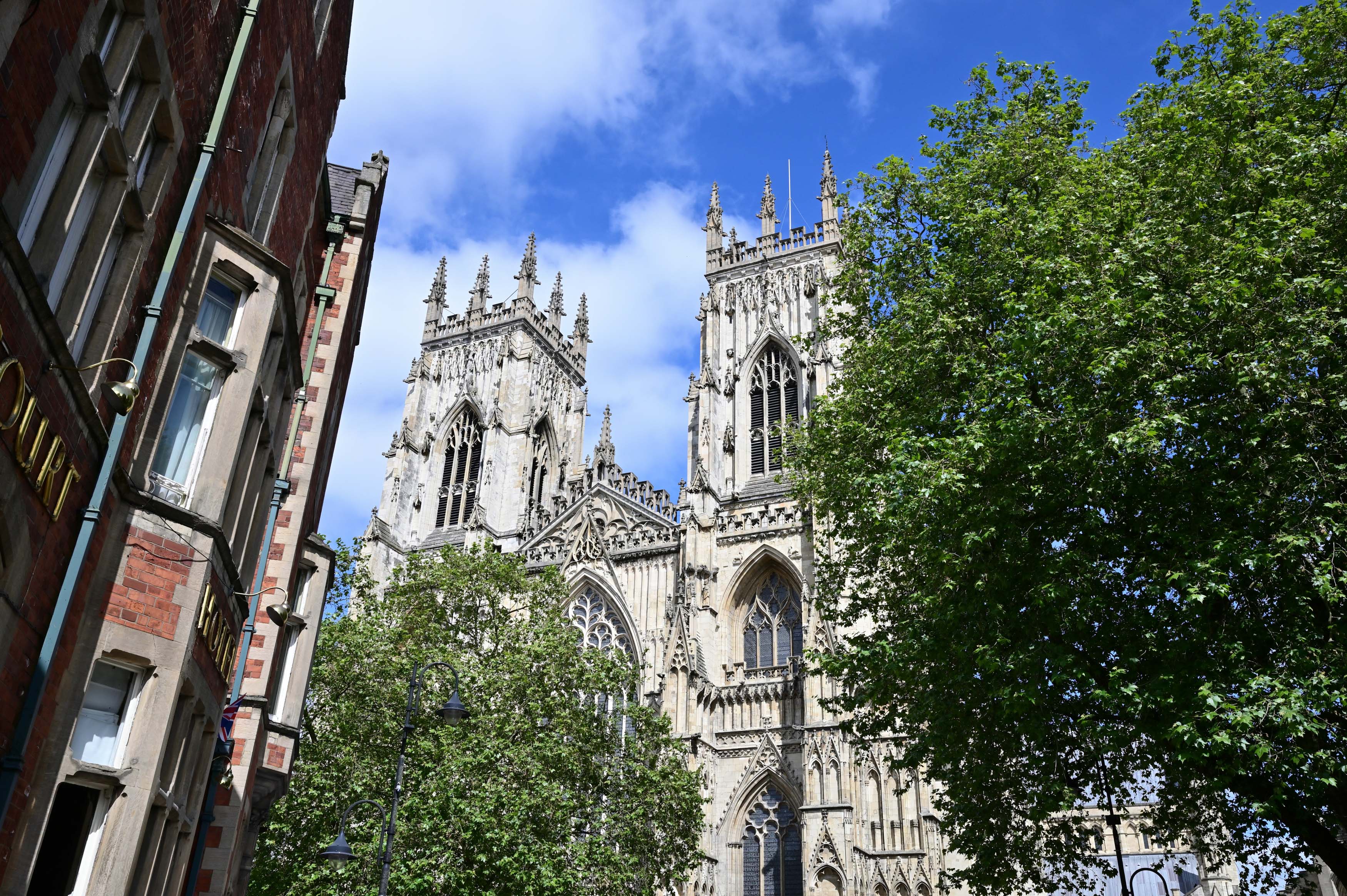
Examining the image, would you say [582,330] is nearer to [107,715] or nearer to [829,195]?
[829,195]

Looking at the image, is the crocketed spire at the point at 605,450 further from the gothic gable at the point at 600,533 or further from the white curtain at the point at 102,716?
the white curtain at the point at 102,716

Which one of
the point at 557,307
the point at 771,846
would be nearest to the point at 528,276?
the point at 557,307

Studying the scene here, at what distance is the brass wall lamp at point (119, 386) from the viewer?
18.3 ft

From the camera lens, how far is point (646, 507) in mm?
39406

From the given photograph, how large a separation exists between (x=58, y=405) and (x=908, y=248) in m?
14.9

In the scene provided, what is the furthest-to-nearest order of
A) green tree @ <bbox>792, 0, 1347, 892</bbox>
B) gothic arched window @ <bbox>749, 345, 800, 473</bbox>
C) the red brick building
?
gothic arched window @ <bbox>749, 345, 800, 473</bbox> → green tree @ <bbox>792, 0, 1347, 892</bbox> → the red brick building

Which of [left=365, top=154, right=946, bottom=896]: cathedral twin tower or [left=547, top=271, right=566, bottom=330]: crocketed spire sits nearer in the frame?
[left=365, top=154, right=946, bottom=896]: cathedral twin tower

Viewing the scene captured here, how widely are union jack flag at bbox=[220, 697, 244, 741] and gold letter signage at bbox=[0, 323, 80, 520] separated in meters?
5.56

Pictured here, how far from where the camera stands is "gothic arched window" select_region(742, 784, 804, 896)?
30.2 metres

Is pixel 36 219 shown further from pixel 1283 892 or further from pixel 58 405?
pixel 1283 892

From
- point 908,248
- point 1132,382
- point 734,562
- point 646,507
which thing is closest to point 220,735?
point 1132,382

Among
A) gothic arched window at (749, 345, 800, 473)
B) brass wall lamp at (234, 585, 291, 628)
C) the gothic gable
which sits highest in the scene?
gothic arched window at (749, 345, 800, 473)

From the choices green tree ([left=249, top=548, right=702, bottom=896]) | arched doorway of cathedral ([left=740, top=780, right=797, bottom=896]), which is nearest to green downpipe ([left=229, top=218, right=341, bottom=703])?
green tree ([left=249, top=548, right=702, bottom=896])

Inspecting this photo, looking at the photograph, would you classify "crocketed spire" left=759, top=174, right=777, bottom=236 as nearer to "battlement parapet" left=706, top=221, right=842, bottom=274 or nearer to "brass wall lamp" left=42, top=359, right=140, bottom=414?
"battlement parapet" left=706, top=221, right=842, bottom=274
